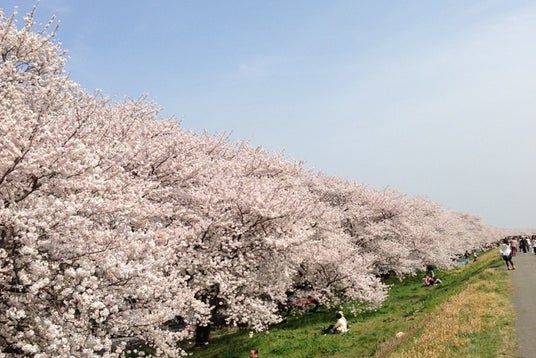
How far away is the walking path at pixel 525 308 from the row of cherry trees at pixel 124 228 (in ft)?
27.4

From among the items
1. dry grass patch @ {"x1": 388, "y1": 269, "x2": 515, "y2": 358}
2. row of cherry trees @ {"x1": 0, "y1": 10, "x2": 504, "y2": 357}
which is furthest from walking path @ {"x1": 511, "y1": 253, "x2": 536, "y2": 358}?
row of cherry trees @ {"x1": 0, "y1": 10, "x2": 504, "y2": 357}

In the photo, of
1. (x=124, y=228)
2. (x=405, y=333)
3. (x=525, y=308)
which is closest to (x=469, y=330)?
(x=405, y=333)

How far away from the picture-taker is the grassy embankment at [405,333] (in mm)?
14328

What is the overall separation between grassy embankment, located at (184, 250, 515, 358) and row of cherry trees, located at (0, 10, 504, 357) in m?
1.84

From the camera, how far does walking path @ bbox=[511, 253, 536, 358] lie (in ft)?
43.6

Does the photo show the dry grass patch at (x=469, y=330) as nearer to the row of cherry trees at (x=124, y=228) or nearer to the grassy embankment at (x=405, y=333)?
the grassy embankment at (x=405, y=333)

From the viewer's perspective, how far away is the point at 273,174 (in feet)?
111

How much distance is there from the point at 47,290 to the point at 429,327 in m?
13.6

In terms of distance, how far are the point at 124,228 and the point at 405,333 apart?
43.9ft

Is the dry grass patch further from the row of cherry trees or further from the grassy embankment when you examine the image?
the row of cherry trees

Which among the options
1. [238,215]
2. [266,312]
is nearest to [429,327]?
[266,312]

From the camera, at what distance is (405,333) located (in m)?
19.3

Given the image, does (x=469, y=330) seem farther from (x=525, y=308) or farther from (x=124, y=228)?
(x=124, y=228)

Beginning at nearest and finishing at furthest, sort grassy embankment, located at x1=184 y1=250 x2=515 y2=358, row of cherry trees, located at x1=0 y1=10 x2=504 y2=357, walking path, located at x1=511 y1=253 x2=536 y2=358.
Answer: row of cherry trees, located at x1=0 y1=10 x2=504 y2=357, walking path, located at x1=511 y1=253 x2=536 y2=358, grassy embankment, located at x1=184 y1=250 x2=515 y2=358
